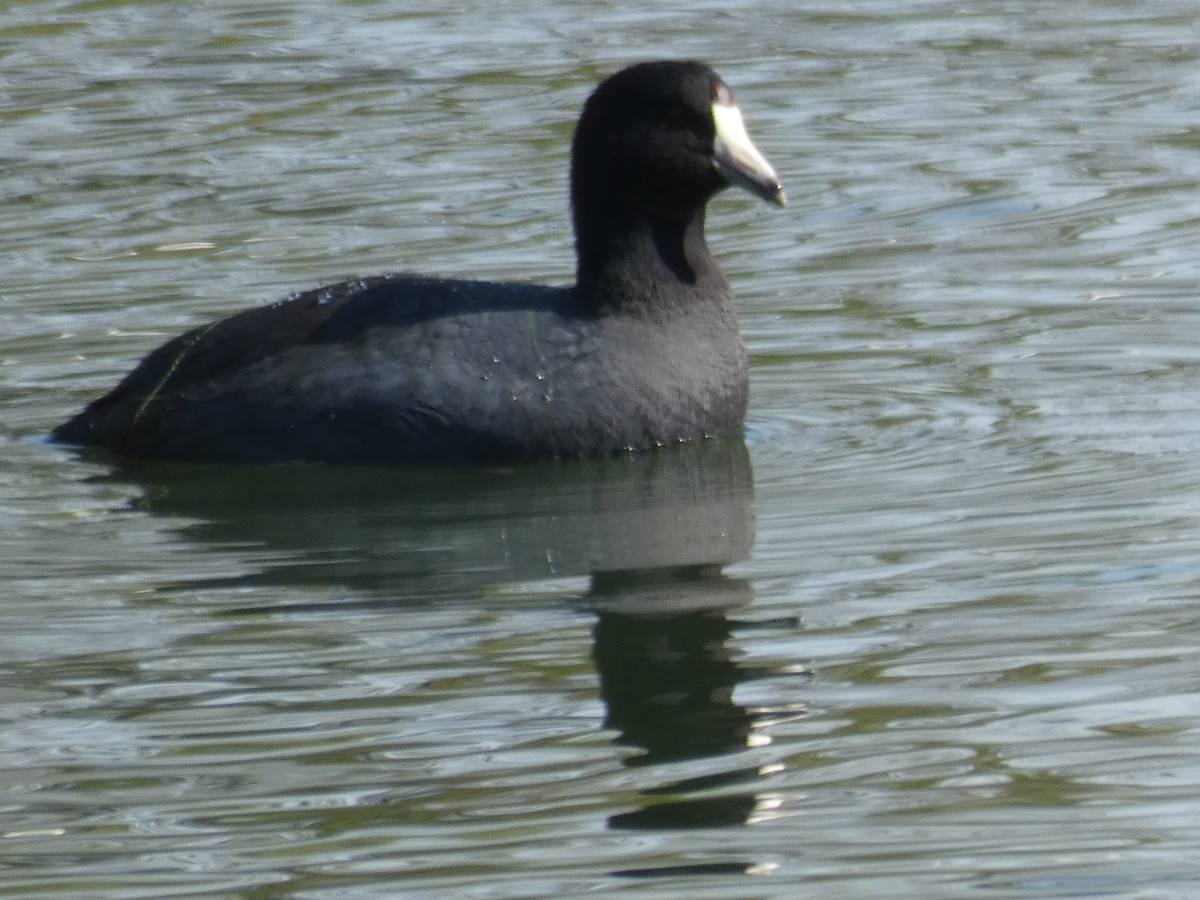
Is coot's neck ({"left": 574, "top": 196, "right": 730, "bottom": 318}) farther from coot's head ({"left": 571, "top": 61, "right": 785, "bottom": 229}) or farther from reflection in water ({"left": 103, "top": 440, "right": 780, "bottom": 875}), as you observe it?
reflection in water ({"left": 103, "top": 440, "right": 780, "bottom": 875})

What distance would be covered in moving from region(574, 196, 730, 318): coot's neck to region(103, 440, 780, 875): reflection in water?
41 cm

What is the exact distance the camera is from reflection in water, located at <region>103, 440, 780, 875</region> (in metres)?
4.57

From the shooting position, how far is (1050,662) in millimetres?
4816

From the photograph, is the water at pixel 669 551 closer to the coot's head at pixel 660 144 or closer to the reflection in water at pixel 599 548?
the reflection in water at pixel 599 548

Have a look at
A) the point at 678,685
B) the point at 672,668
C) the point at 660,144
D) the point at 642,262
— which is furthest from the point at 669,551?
the point at 660,144

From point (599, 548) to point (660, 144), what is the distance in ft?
4.62

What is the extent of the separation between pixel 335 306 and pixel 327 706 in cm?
232

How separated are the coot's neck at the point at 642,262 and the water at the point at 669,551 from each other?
41 cm

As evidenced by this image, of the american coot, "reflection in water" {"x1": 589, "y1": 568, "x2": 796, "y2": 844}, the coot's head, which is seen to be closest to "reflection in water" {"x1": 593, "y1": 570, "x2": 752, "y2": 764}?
"reflection in water" {"x1": 589, "y1": 568, "x2": 796, "y2": 844}

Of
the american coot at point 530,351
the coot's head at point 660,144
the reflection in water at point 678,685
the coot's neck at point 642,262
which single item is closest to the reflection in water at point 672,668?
the reflection in water at point 678,685

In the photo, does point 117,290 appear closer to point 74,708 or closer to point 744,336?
point 744,336

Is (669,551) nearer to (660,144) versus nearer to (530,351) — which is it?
(530,351)

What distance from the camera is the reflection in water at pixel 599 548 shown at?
4566 millimetres

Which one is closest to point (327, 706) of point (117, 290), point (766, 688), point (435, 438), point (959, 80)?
point (766, 688)
